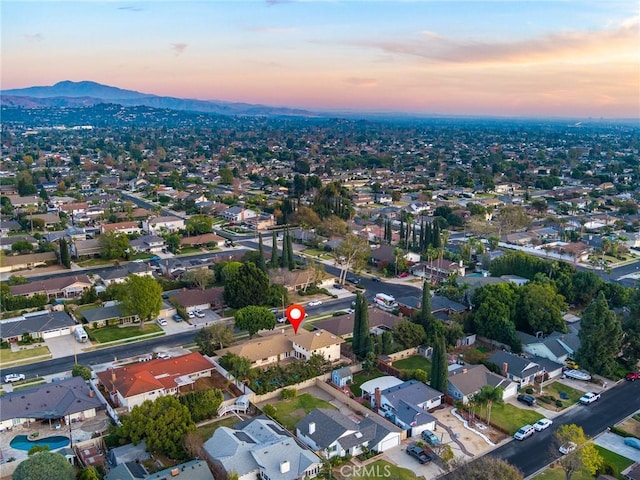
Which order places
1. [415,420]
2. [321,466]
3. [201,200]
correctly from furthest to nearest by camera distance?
[201,200] < [415,420] < [321,466]

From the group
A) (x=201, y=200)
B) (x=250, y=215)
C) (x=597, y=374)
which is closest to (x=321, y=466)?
(x=597, y=374)

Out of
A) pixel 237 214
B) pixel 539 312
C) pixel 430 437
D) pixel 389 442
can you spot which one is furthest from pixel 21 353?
pixel 237 214

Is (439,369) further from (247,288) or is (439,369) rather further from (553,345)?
(247,288)

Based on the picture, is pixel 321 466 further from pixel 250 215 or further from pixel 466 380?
pixel 250 215

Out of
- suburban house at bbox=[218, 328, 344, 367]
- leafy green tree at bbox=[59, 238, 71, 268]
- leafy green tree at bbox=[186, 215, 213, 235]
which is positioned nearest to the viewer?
suburban house at bbox=[218, 328, 344, 367]

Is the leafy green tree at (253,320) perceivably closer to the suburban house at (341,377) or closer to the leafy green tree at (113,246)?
the suburban house at (341,377)

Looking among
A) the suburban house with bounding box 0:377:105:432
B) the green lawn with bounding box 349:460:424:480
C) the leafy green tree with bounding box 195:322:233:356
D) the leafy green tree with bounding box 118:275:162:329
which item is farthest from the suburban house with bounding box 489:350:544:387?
the leafy green tree with bounding box 118:275:162:329

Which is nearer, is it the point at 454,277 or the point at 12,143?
the point at 454,277

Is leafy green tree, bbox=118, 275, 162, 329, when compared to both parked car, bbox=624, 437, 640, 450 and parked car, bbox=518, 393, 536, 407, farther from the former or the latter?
parked car, bbox=624, 437, 640, 450
